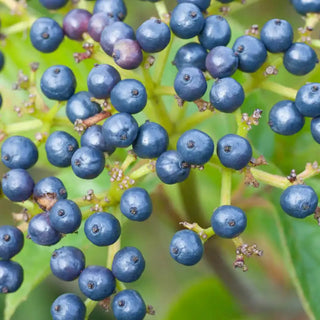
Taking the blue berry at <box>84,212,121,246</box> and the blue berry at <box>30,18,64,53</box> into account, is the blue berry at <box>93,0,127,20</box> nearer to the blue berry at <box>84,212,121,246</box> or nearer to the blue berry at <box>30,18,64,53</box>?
the blue berry at <box>30,18,64,53</box>

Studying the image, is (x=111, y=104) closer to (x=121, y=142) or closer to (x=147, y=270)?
(x=121, y=142)

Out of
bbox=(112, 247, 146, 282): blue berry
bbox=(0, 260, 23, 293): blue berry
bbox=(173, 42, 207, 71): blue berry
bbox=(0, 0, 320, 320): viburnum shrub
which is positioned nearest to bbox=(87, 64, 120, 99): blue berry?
bbox=(0, 0, 320, 320): viburnum shrub

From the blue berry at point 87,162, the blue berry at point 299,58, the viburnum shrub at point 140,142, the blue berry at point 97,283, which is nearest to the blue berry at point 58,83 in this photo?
the viburnum shrub at point 140,142

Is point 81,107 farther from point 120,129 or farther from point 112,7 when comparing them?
point 112,7

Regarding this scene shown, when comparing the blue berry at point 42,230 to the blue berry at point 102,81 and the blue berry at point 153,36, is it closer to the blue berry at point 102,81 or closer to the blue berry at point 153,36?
the blue berry at point 102,81

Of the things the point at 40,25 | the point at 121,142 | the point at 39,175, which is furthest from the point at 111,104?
the point at 39,175
